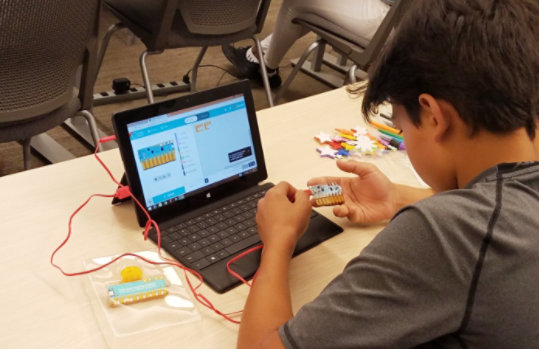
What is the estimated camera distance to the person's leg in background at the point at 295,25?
254cm

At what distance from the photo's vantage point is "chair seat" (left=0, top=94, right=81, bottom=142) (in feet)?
5.58

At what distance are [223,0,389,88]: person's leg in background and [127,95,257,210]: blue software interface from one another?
150 centimetres

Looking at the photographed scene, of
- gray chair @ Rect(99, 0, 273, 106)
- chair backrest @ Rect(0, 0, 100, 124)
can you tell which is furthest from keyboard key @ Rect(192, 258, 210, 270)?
gray chair @ Rect(99, 0, 273, 106)

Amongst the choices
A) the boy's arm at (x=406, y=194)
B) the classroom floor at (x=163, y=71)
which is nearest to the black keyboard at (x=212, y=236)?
the boy's arm at (x=406, y=194)

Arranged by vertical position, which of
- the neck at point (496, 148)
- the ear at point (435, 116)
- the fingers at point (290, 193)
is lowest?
the fingers at point (290, 193)

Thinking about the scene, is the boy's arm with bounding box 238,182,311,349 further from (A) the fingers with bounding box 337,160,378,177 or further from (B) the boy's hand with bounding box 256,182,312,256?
(A) the fingers with bounding box 337,160,378,177

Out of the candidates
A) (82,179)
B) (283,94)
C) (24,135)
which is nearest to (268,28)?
(283,94)

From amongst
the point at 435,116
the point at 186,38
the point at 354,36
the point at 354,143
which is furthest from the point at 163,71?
the point at 435,116

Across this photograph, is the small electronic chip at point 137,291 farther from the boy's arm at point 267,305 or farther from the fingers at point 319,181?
the fingers at point 319,181

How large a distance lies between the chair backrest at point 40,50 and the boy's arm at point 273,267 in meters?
0.90

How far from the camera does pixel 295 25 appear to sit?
9.50 feet

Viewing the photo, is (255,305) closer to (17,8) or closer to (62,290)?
(62,290)

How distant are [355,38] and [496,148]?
181cm

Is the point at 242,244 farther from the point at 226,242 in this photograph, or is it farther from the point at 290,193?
the point at 290,193
